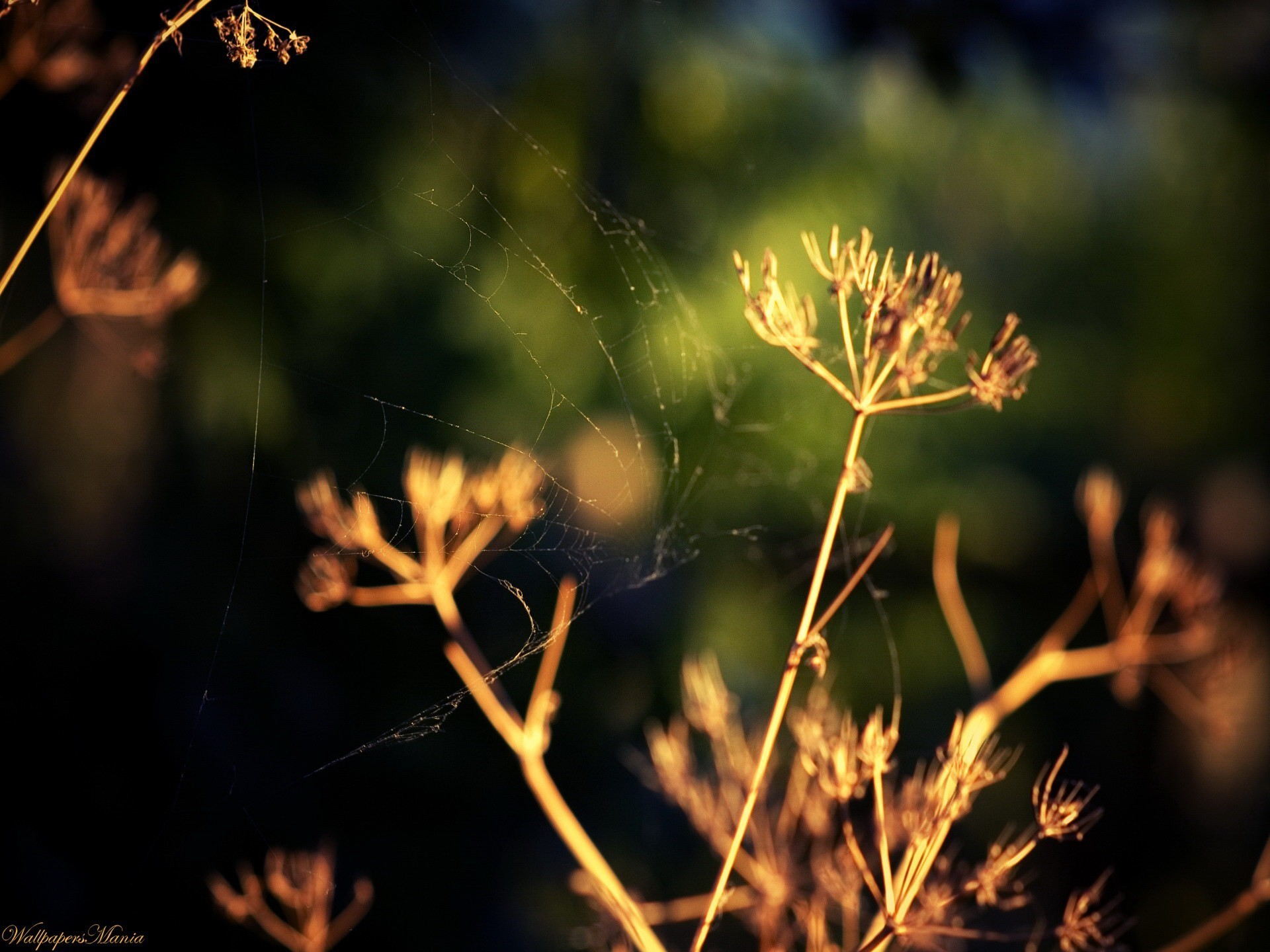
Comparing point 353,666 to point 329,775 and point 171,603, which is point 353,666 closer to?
point 329,775

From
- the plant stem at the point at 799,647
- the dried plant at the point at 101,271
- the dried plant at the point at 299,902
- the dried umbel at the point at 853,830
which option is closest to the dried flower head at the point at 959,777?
the dried umbel at the point at 853,830

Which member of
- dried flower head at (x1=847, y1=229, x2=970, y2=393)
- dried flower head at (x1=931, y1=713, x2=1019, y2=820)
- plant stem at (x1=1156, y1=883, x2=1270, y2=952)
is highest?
dried flower head at (x1=847, y1=229, x2=970, y2=393)

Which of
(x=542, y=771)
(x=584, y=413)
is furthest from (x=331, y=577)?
(x=584, y=413)

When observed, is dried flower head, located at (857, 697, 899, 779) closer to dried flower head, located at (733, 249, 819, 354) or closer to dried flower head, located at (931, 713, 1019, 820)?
dried flower head, located at (931, 713, 1019, 820)

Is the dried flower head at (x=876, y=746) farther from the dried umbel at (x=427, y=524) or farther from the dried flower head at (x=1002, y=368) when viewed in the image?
the dried umbel at (x=427, y=524)

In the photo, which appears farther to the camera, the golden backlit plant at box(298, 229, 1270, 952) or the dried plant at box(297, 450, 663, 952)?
the dried plant at box(297, 450, 663, 952)

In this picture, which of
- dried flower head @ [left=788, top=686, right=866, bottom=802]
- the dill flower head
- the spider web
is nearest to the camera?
dried flower head @ [left=788, top=686, right=866, bottom=802]

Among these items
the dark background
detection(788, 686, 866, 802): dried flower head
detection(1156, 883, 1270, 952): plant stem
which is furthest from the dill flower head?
detection(1156, 883, 1270, 952): plant stem
